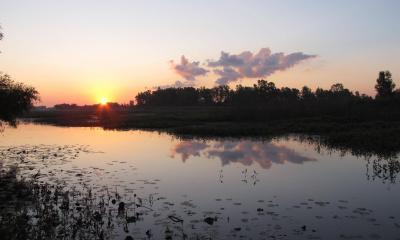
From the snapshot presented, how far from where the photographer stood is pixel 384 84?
138 meters

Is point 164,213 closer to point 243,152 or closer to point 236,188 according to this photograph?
point 236,188

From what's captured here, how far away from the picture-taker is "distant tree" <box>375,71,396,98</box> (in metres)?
137

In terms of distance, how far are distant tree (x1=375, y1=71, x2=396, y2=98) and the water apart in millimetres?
112815

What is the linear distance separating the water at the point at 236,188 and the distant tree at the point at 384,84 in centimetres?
11282

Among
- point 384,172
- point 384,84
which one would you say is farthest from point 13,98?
point 384,84

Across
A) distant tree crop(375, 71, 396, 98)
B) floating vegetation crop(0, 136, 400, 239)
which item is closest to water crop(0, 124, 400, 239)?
floating vegetation crop(0, 136, 400, 239)

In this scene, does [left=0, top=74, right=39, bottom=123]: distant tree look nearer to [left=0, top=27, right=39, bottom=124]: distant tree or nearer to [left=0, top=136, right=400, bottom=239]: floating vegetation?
[left=0, top=27, right=39, bottom=124]: distant tree

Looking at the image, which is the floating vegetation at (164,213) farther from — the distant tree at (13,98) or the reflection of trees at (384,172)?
the distant tree at (13,98)

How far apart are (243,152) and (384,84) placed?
120 meters

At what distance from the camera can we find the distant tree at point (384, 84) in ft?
450

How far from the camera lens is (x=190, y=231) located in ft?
44.5

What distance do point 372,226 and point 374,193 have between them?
588 cm

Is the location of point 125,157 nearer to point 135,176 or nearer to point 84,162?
point 84,162

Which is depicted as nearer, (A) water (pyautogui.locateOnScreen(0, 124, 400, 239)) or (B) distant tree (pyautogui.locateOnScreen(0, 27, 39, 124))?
(A) water (pyautogui.locateOnScreen(0, 124, 400, 239))
